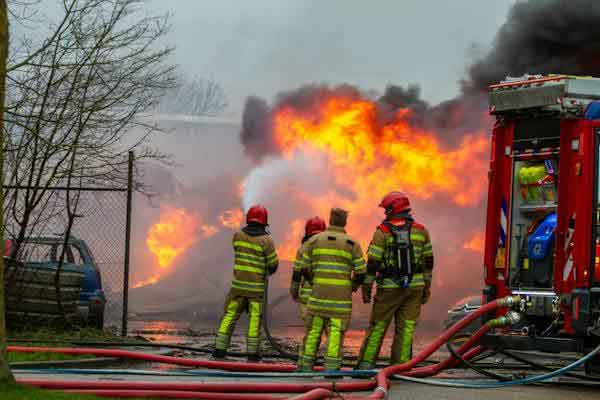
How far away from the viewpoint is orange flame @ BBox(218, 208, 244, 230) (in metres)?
28.3

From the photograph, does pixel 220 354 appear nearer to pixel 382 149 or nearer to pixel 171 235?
pixel 382 149

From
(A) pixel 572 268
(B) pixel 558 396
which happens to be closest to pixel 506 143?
(A) pixel 572 268

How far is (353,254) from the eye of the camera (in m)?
10.5

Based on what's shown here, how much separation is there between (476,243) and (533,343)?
13.6m

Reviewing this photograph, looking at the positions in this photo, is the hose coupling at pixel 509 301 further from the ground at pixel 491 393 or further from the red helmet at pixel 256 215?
the red helmet at pixel 256 215

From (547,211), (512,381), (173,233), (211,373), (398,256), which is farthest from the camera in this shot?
(173,233)

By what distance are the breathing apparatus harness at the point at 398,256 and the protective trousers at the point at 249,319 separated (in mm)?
1968

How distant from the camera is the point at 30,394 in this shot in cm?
690

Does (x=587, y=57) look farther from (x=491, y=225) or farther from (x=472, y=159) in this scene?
(x=491, y=225)

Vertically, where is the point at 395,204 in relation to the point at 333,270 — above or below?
above

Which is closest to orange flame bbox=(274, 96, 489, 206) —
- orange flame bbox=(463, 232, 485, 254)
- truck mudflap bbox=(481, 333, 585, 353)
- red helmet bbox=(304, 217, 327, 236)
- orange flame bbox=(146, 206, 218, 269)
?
orange flame bbox=(463, 232, 485, 254)

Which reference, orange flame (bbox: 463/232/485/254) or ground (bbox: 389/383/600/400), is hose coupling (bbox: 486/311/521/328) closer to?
ground (bbox: 389/383/600/400)

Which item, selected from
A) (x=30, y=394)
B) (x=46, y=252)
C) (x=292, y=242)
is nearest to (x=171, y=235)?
(x=292, y=242)

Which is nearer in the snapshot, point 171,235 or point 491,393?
point 491,393
